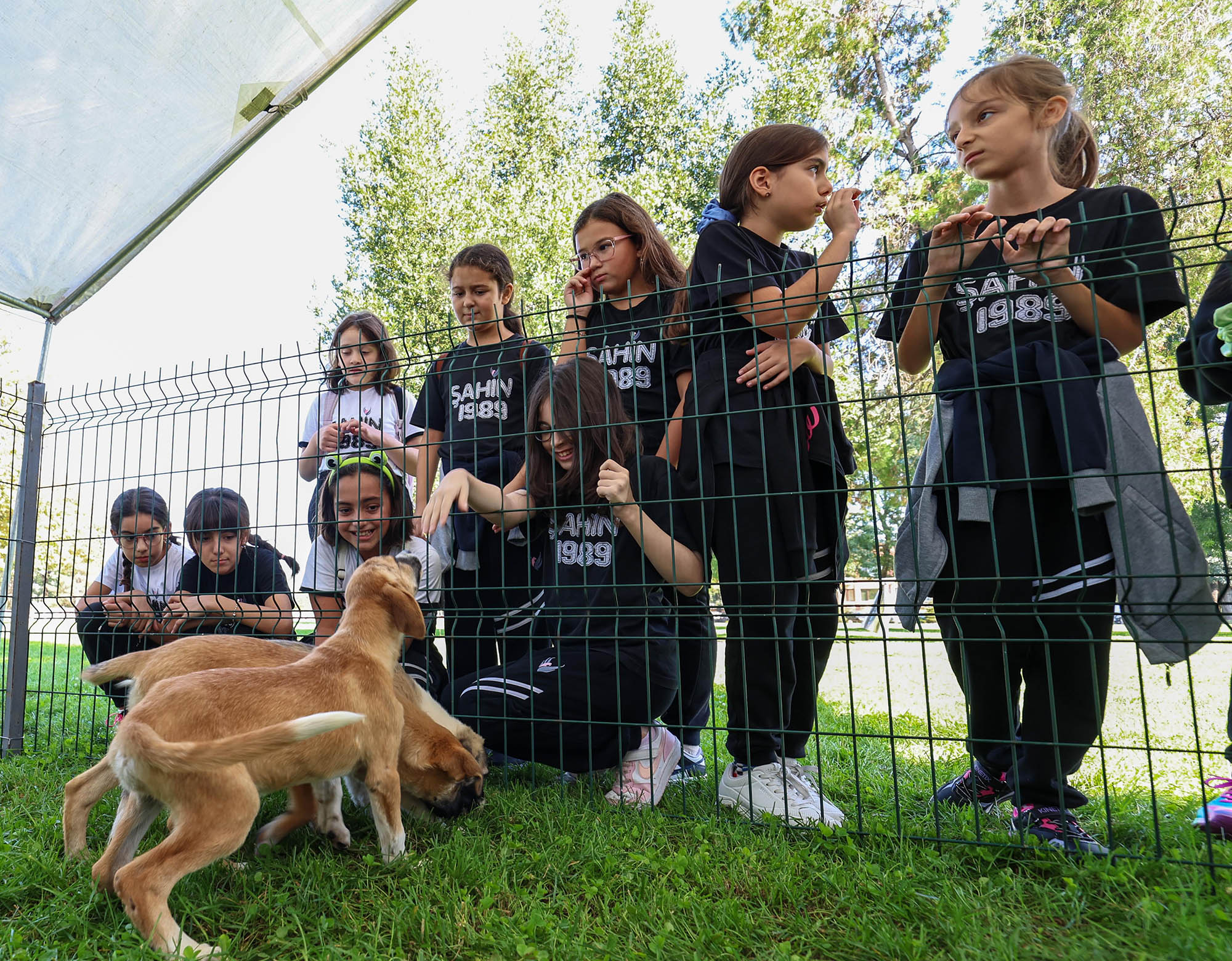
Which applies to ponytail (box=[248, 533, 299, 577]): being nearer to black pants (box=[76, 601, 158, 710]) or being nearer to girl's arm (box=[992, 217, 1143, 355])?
black pants (box=[76, 601, 158, 710])

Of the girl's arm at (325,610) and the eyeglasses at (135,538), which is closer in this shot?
the girl's arm at (325,610)

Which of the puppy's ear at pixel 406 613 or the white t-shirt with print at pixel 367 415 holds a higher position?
the white t-shirt with print at pixel 367 415

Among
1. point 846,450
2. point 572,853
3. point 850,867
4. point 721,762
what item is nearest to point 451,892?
point 572,853

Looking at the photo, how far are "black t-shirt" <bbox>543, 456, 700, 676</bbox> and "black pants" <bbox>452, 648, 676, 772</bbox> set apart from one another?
9 centimetres

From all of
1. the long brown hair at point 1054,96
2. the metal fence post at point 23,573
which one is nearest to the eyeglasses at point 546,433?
the long brown hair at point 1054,96

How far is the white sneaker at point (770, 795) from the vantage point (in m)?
3.07

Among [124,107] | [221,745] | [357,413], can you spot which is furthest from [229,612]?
[124,107]

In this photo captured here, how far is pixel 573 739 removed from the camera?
3.56m

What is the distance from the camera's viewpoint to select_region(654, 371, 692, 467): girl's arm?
11.7 feet

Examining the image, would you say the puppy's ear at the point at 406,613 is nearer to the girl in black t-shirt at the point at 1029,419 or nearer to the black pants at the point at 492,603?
the black pants at the point at 492,603

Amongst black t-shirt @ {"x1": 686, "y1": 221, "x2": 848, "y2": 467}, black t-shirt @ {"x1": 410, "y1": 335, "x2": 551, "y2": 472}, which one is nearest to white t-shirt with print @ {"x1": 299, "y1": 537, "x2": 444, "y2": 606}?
black t-shirt @ {"x1": 410, "y1": 335, "x2": 551, "y2": 472}

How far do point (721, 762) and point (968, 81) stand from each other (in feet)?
12.0

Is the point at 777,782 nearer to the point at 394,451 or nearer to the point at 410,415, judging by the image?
the point at 394,451

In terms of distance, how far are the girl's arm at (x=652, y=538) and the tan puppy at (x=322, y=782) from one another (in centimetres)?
105
